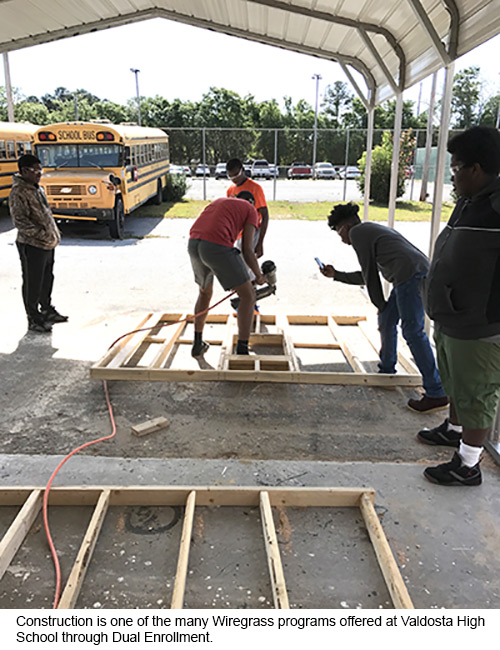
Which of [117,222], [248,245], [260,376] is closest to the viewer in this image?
[260,376]

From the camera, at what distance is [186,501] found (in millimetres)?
3025

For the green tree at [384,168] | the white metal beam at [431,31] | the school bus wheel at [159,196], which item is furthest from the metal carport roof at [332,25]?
the green tree at [384,168]

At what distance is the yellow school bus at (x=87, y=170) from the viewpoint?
39.8 feet

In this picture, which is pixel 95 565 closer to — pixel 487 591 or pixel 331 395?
pixel 487 591

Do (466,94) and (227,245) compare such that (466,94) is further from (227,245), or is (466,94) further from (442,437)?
(442,437)

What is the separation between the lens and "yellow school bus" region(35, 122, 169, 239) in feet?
39.8

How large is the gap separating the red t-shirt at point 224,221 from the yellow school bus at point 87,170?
8.09m

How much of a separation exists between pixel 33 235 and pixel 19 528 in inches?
157

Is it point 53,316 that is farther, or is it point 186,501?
point 53,316

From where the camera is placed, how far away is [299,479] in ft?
10.9

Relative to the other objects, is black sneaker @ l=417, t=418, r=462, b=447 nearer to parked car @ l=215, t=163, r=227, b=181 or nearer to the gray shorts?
the gray shorts

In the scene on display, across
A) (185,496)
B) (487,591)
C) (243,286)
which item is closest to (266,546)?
(185,496)

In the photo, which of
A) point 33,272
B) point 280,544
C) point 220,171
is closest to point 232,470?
point 280,544
